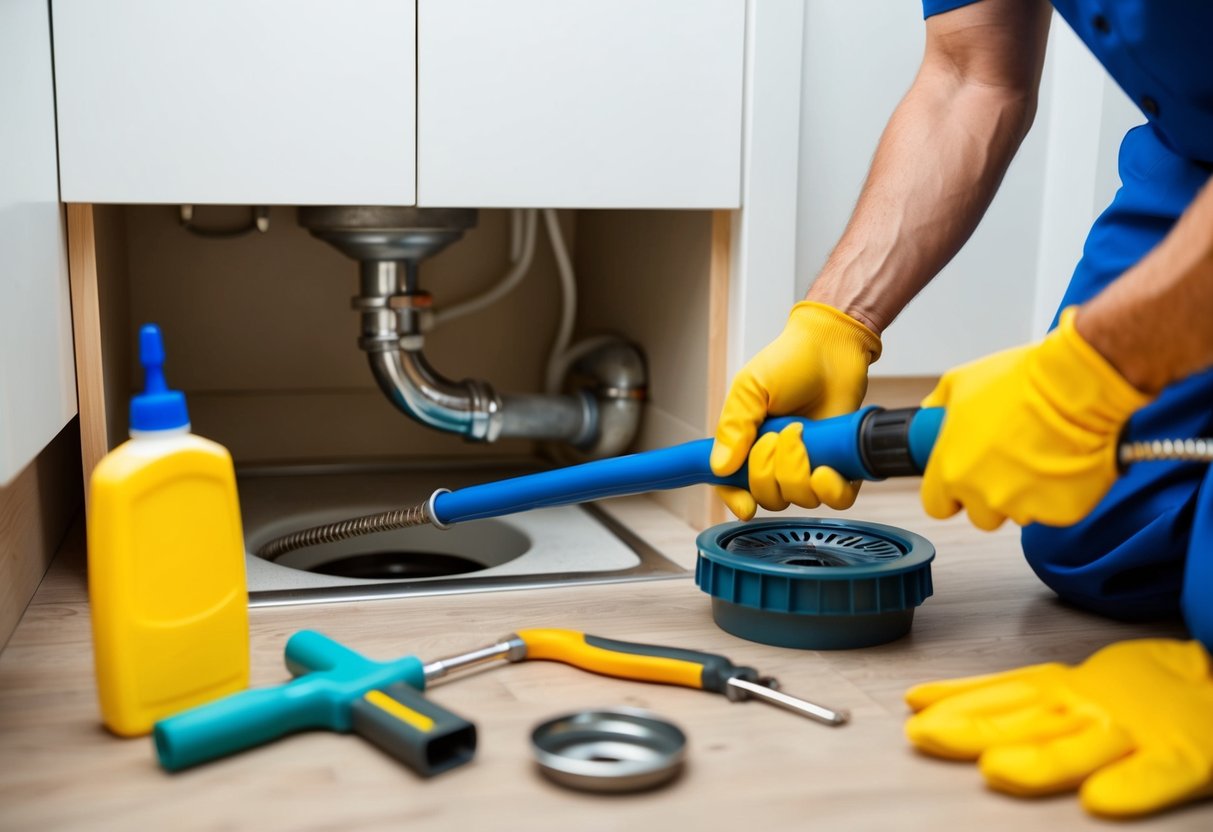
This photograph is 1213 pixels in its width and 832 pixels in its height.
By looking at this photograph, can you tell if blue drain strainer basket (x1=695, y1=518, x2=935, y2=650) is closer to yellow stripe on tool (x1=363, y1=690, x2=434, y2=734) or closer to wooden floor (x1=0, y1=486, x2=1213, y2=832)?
wooden floor (x1=0, y1=486, x2=1213, y2=832)

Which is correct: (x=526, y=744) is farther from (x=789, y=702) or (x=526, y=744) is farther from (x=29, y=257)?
(x=29, y=257)

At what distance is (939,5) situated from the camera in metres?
1.08

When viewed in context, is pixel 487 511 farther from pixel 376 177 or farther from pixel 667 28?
pixel 667 28

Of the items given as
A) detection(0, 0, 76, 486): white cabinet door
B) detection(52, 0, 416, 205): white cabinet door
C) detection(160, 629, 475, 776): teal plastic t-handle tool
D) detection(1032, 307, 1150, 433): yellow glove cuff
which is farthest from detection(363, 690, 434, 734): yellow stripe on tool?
detection(52, 0, 416, 205): white cabinet door

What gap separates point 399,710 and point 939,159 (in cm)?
66

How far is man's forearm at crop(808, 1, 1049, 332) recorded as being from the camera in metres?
1.01

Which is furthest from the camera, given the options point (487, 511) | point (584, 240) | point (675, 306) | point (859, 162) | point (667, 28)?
point (584, 240)

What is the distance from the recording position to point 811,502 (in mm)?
859

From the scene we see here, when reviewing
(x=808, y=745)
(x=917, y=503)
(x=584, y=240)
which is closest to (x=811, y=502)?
(x=808, y=745)

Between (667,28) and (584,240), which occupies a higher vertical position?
(667,28)

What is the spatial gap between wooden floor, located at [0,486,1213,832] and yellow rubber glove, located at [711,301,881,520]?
4.8 inches

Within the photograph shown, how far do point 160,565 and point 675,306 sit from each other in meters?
0.76

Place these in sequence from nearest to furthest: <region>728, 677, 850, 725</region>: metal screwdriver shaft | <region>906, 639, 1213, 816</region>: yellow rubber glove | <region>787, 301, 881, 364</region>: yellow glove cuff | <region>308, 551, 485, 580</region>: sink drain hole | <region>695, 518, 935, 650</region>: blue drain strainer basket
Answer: <region>906, 639, 1213, 816</region>: yellow rubber glove, <region>728, 677, 850, 725</region>: metal screwdriver shaft, <region>695, 518, 935, 650</region>: blue drain strainer basket, <region>787, 301, 881, 364</region>: yellow glove cuff, <region>308, 551, 485, 580</region>: sink drain hole

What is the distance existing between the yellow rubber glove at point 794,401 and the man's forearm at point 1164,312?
8.5 inches
